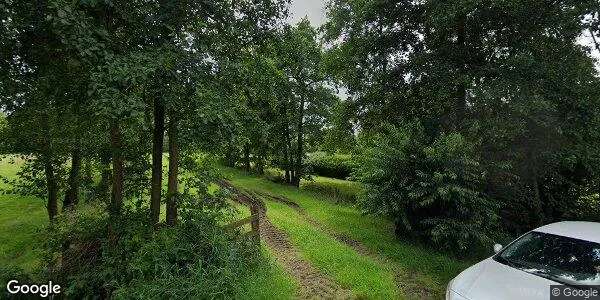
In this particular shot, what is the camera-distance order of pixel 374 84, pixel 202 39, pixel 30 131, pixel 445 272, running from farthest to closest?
pixel 374 84 → pixel 445 272 → pixel 30 131 → pixel 202 39

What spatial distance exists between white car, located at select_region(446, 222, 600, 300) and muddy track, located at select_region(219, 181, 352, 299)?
237cm

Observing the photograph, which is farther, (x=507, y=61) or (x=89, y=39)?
(x=507, y=61)

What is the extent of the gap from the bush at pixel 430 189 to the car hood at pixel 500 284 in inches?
162

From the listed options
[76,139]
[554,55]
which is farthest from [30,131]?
[554,55]

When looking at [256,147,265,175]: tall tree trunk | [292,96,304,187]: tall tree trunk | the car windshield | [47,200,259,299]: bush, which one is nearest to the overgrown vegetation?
[47,200,259,299]: bush

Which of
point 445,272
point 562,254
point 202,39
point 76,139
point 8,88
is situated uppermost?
point 202,39

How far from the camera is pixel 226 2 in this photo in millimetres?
6656

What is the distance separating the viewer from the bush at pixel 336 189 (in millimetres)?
20328

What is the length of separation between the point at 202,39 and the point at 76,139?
4.71m

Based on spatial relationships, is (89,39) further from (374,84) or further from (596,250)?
(374,84)

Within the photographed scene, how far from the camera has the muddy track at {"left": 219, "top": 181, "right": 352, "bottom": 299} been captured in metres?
7.02

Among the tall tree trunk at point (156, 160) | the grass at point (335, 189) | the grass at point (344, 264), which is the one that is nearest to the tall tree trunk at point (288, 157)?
the grass at point (335, 189)

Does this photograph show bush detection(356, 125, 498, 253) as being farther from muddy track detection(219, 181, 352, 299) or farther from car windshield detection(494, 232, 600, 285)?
car windshield detection(494, 232, 600, 285)

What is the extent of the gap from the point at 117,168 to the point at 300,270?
4.44 meters
